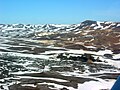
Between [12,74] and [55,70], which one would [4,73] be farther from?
[55,70]

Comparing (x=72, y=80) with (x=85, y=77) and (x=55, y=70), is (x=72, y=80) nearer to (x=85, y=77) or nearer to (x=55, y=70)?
(x=85, y=77)

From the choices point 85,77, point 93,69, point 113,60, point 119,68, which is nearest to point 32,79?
point 85,77

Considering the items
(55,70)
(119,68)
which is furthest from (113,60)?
(55,70)

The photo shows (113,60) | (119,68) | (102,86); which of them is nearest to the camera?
(102,86)

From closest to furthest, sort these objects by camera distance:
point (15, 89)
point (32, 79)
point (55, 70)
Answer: point (15, 89)
point (32, 79)
point (55, 70)

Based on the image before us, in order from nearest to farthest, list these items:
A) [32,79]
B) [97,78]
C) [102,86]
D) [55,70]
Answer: [102,86] → [32,79] → [97,78] → [55,70]

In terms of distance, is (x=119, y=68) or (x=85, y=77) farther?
(x=119, y=68)

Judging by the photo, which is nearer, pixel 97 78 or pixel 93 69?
pixel 97 78

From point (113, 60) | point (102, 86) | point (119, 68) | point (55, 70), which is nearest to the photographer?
point (102, 86)
